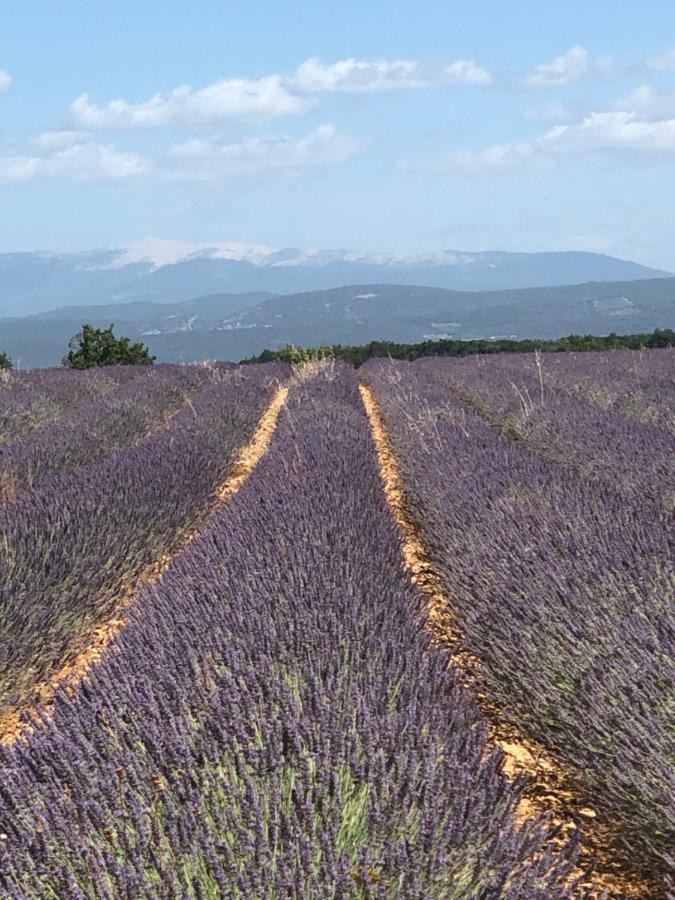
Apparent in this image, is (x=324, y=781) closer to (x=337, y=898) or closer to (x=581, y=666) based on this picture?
(x=337, y=898)

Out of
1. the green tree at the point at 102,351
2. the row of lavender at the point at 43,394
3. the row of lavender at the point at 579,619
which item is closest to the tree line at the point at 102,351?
the green tree at the point at 102,351

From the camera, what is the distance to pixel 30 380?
528 inches

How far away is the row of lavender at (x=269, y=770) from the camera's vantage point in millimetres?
1307

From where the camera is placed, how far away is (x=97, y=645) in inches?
144

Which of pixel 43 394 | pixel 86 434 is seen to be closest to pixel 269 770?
pixel 86 434

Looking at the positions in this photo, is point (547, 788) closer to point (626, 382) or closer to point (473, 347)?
point (626, 382)

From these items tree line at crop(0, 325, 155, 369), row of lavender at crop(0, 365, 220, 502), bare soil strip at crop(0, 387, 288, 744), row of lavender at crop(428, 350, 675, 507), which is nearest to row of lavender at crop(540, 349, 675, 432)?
row of lavender at crop(428, 350, 675, 507)

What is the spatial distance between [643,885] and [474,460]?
342cm

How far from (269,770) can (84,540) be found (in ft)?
8.88

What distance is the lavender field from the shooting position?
53.9 inches

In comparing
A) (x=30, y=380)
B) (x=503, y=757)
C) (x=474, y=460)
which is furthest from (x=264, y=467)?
(x=30, y=380)

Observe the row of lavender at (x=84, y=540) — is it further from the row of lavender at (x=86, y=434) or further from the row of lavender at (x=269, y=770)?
the row of lavender at (x=269, y=770)

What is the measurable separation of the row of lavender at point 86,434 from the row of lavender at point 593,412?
3.49 metres

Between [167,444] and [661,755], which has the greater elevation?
[167,444]
